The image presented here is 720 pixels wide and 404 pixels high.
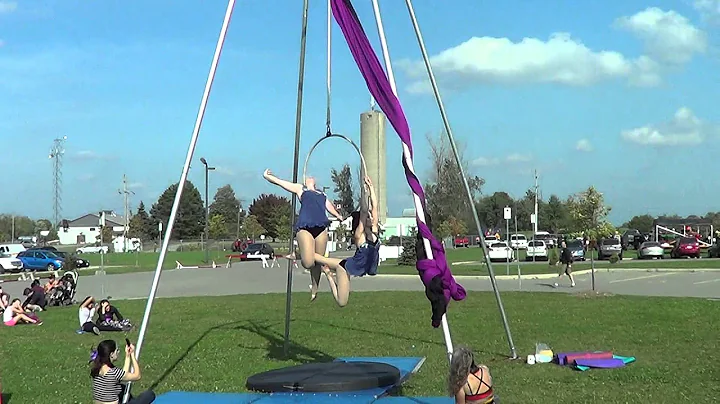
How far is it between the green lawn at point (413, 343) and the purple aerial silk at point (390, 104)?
2.15m

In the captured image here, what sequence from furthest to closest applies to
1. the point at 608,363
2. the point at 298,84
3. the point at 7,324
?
1. the point at 7,324
2. the point at 298,84
3. the point at 608,363

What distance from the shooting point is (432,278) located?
22.4 feet

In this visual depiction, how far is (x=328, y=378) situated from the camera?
26.8 feet

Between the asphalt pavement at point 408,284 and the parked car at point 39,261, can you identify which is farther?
the parked car at point 39,261

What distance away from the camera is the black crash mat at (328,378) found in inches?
311

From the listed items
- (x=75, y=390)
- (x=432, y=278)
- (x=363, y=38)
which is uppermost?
(x=363, y=38)

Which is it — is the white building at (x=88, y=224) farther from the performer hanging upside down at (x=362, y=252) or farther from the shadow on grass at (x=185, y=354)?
the performer hanging upside down at (x=362, y=252)

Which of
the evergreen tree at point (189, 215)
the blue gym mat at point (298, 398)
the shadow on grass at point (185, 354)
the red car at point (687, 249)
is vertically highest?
the evergreen tree at point (189, 215)

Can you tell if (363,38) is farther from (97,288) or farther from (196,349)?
(97,288)

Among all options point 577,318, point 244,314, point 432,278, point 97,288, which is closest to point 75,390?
point 432,278

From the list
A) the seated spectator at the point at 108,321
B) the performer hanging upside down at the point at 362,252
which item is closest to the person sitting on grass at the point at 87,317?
the seated spectator at the point at 108,321

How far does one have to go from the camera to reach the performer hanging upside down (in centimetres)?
794

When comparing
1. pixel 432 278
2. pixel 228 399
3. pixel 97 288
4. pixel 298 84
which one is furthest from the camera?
pixel 97 288

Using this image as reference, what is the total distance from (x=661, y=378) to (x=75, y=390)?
739 cm
